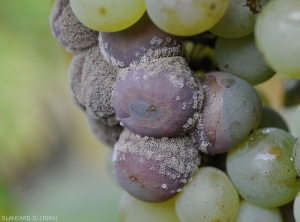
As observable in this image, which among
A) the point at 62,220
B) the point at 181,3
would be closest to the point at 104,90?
the point at 181,3

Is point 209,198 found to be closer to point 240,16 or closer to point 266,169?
point 266,169

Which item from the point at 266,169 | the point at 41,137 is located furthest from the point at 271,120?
the point at 41,137

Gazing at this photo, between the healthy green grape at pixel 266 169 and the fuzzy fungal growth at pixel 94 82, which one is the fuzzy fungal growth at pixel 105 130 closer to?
the fuzzy fungal growth at pixel 94 82

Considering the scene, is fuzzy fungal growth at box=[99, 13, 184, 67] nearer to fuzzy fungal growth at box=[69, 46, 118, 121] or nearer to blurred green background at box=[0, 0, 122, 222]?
fuzzy fungal growth at box=[69, 46, 118, 121]

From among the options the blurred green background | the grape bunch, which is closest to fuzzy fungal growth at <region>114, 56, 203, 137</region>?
the grape bunch

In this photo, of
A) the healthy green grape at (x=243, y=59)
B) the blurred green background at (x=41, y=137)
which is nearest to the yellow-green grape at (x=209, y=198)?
the healthy green grape at (x=243, y=59)

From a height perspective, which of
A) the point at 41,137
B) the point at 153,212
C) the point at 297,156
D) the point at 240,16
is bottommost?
the point at 41,137

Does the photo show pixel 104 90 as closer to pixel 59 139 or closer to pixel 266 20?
pixel 266 20
